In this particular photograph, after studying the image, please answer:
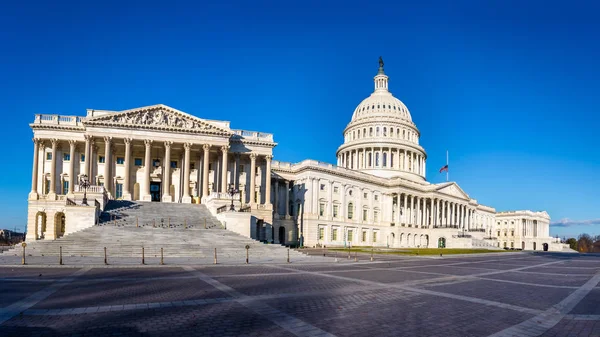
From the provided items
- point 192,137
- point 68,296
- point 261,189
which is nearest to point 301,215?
point 261,189

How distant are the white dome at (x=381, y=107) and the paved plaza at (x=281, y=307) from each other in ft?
336

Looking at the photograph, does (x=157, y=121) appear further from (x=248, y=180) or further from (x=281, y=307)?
(x=281, y=307)

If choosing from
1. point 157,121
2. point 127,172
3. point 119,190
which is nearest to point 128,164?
point 127,172

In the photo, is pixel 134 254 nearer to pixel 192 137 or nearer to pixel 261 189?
pixel 192 137

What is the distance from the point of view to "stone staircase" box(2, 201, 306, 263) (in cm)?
3209

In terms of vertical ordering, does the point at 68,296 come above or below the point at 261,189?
below

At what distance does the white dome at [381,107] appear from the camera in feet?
393

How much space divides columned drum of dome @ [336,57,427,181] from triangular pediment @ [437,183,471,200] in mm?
8953

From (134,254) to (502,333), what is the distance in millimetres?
29458

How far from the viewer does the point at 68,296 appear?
13.8 metres

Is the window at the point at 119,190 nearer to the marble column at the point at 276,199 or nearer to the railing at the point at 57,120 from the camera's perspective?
the railing at the point at 57,120

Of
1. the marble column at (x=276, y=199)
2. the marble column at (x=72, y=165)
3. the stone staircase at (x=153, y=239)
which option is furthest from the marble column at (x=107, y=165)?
the marble column at (x=276, y=199)

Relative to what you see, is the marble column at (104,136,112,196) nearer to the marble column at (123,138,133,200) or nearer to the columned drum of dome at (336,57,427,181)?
the marble column at (123,138,133,200)

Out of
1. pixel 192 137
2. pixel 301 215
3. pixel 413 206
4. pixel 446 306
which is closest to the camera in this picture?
pixel 446 306
